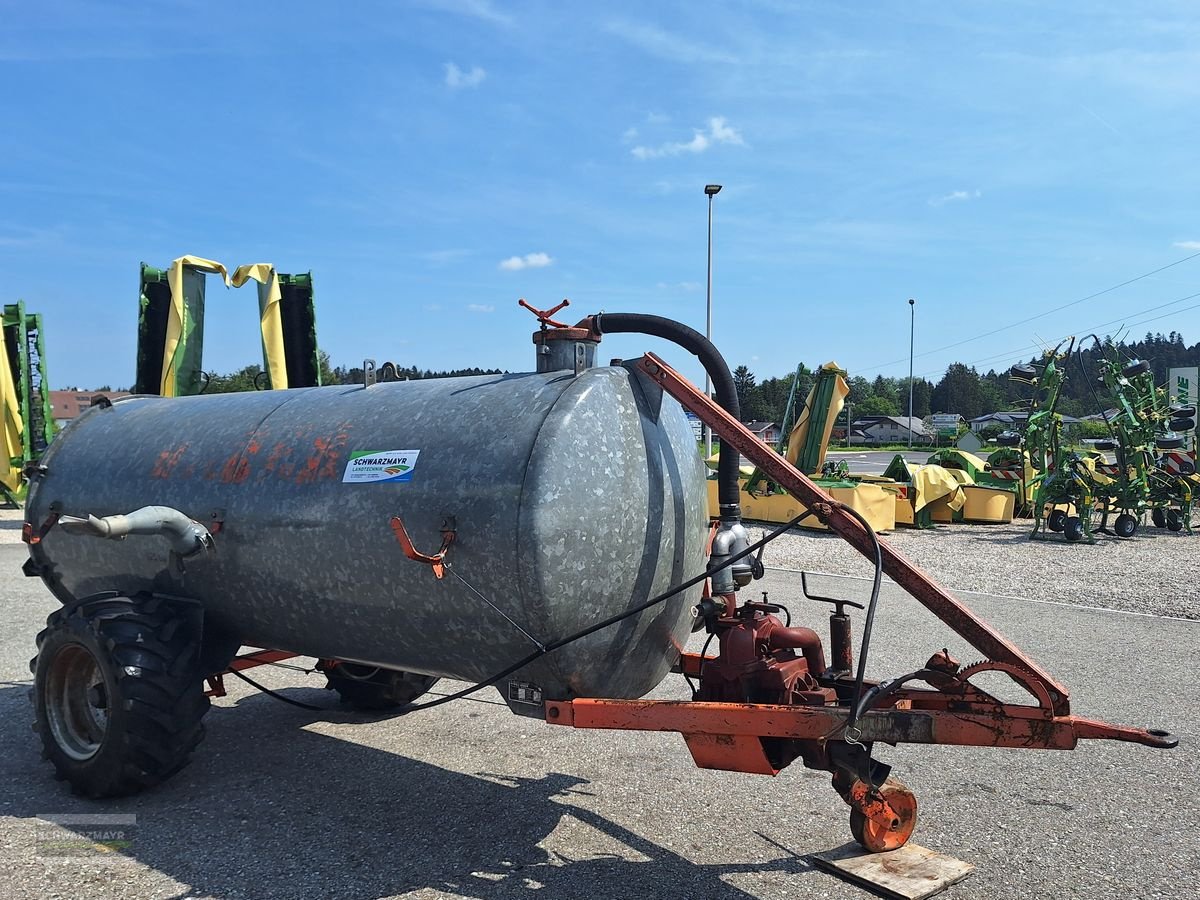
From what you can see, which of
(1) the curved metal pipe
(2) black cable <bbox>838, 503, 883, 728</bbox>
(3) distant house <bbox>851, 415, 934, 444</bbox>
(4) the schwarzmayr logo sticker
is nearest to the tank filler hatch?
(4) the schwarzmayr logo sticker

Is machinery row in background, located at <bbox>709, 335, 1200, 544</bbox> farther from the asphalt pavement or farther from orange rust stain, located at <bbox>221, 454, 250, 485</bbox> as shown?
orange rust stain, located at <bbox>221, 454, 250, 485</bbox>

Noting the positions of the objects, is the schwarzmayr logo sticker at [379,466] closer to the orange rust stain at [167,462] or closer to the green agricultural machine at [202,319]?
the orange rust stain at [167,462]

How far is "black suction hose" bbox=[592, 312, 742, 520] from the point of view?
414 centimetres

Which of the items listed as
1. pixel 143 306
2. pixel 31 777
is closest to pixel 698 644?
pixel 31 777

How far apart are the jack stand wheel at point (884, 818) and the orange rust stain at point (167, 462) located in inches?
139

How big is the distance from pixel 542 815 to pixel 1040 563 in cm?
975

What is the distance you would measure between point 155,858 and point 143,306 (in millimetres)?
6526

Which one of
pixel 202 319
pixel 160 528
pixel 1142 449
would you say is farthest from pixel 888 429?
pixel 160 528

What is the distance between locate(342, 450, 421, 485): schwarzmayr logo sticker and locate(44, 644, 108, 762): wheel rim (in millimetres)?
1694

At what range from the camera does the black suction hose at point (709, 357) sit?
414 cm

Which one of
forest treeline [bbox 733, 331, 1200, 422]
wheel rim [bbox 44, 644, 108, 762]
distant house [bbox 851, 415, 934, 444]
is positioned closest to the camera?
wheel rim [bbox 44, 644, 108, 762]

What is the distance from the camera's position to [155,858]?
3766mm

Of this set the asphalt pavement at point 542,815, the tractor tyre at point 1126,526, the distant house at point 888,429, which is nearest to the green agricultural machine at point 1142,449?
the tractor tyre at point 1126,526

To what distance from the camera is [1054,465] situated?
15242 millimetres
